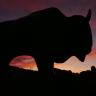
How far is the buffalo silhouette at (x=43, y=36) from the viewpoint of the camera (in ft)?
28.2

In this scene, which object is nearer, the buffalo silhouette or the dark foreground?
the dark foreground

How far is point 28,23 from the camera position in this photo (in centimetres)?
890

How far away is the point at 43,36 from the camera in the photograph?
8875 mm

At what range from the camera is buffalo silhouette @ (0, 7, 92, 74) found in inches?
339

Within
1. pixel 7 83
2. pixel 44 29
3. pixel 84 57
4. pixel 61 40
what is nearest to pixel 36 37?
pixel 44 29

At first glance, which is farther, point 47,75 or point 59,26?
point 59,26

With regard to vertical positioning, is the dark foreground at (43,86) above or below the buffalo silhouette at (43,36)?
below

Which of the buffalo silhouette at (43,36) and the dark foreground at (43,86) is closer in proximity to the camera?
the dark foreground at (43,86)

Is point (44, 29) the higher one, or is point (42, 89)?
point (44, 29)

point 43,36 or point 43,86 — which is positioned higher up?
point 43,36

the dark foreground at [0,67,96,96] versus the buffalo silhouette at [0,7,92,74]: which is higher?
the buffalo silhouette at [0,7,92,74]

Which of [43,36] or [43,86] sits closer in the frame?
[43,86]

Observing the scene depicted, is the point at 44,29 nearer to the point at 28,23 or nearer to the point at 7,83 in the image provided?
the point at 28,23

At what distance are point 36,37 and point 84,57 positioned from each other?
8.70ft
